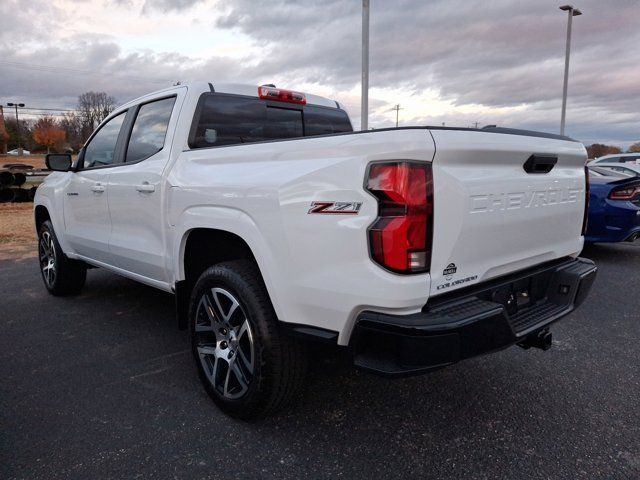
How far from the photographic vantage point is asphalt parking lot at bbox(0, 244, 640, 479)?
233cm

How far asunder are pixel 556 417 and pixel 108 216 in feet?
11.5

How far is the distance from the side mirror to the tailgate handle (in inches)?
160

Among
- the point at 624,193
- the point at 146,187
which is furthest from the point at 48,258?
the point at 624,193

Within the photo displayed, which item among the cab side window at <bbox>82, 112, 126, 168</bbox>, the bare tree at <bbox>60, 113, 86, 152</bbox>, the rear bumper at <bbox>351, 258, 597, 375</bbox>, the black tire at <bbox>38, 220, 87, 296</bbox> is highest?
the bare tree at <bbox>60, 113, 86, 152</bbox>

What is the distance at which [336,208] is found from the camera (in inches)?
82.4

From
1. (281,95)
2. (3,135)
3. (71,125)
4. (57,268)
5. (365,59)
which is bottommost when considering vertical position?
(57,268)

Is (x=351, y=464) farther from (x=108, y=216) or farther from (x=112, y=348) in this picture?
(x=108, y=216)

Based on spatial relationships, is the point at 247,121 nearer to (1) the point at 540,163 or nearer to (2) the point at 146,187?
(2) the point at 146,187

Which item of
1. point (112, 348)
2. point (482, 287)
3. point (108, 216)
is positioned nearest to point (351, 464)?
point (482, 287)

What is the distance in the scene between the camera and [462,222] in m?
2.11

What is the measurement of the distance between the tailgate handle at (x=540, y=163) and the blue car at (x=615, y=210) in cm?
473

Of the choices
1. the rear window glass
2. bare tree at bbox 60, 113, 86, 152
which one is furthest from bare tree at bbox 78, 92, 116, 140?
the rear window glass

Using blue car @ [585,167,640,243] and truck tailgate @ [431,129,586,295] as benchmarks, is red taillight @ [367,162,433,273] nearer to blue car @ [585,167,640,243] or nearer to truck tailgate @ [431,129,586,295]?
truck tailgate @ [431,129,586,295]

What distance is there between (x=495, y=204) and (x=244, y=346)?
1503 millimetres
